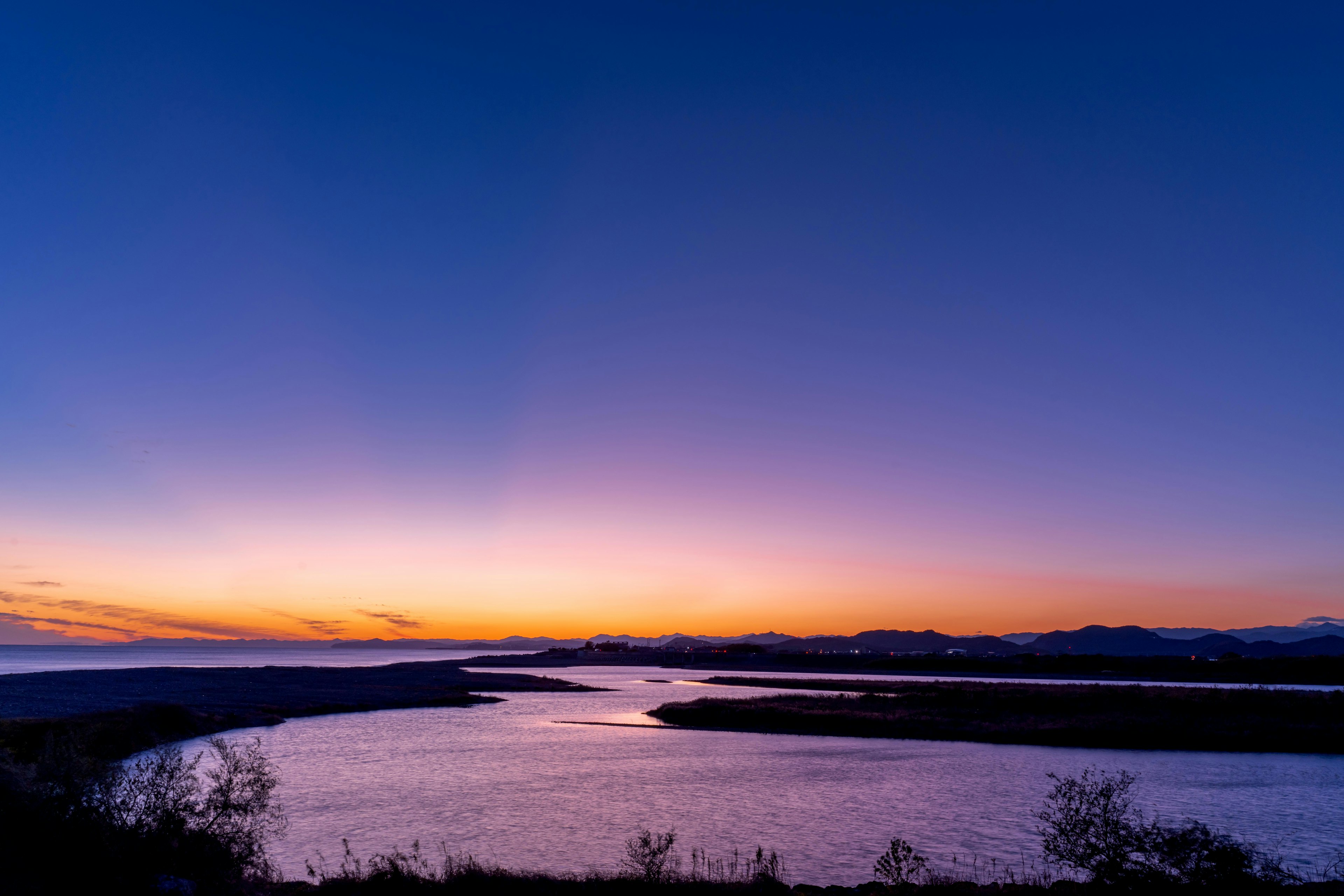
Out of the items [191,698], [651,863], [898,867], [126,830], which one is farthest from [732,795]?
[191,698]

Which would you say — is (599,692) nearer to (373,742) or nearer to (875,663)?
(373,742)

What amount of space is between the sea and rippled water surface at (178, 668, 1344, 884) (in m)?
0.13

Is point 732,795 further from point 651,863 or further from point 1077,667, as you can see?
point 1077,667

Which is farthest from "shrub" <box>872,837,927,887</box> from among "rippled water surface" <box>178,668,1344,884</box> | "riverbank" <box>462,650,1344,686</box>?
"riverbank" <box>462,650,1344,686</box>

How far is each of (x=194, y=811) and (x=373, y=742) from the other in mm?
33996

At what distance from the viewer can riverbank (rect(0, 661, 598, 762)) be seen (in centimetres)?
3850

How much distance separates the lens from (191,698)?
67.5m

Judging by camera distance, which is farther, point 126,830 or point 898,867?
point 126,830

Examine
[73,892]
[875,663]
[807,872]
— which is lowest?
[875,663]

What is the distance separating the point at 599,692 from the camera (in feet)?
323

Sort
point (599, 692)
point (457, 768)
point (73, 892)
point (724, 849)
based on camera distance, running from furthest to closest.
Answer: point (599, 692) < point (457, 768) < point (724, 849) < point (73, 892)

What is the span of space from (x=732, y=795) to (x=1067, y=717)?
3601 centimetres

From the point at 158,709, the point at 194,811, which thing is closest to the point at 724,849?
the point at 194,811

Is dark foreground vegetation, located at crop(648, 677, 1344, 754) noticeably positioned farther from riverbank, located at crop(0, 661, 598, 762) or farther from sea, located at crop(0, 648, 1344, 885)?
riverbank, located at crop(0, 661, 598, 762)
